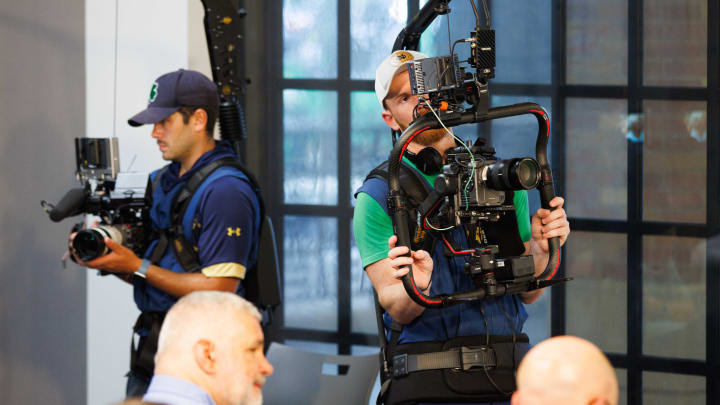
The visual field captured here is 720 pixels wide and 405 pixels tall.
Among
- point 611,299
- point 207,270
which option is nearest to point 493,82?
point 611,299

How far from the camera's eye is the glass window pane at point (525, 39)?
3328 millimetres

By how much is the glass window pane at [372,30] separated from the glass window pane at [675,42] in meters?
1.09

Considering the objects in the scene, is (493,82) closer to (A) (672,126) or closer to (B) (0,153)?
(A) (672,126)

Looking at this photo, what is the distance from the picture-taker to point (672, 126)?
318 cm

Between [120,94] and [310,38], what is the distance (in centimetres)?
96

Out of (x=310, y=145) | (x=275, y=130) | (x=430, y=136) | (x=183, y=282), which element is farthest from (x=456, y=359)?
(x=275, y=130)

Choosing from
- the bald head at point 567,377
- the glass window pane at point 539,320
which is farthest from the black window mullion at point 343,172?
the bald head at point 567,377

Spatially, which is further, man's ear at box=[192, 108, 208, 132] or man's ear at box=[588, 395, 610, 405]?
man's ear at box=[192, 108, 208, 132]

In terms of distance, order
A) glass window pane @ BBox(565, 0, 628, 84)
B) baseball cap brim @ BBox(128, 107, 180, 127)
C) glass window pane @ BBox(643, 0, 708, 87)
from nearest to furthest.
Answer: baseball cap brim @ BBox(128, 107, 180, 127), glass window pane @ BBox(643, 0, 708, 87), glass window pane @ BBox(565, 0, 628, 84)

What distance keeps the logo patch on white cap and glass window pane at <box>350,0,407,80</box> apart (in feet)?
5.01

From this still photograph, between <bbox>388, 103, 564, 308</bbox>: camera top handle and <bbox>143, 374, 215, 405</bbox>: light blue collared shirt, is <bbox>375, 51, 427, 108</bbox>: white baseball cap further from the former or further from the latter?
<bbox>143, 374, 215, 405</bbox>: light blue collared shirt

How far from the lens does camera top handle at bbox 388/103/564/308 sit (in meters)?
1.72

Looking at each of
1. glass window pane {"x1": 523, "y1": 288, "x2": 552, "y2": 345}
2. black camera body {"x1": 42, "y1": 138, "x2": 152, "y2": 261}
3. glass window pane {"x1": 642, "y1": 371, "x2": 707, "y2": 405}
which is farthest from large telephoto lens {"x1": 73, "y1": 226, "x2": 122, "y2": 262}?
glass window pane {"x1": 642, "y1": 371, "x2": 707, "y2": 405}

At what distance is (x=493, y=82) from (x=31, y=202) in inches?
85.2
